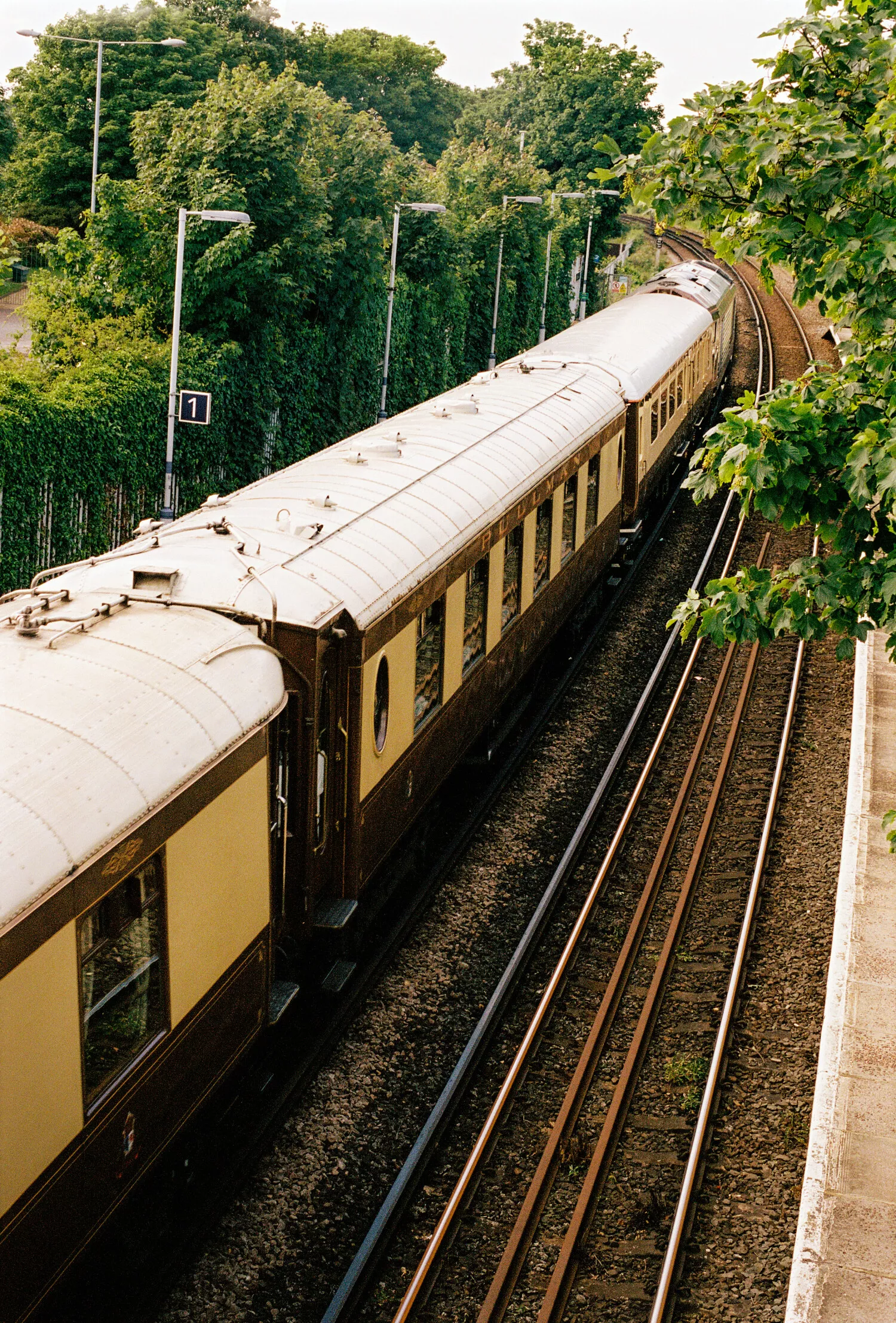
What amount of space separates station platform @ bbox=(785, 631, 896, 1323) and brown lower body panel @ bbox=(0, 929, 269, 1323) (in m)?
3.34

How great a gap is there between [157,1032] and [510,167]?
33.4 metres

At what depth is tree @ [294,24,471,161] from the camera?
7712 cm

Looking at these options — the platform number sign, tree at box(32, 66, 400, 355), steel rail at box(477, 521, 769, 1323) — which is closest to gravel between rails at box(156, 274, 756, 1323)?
steel rail at box(477, 521, 769, 1323)

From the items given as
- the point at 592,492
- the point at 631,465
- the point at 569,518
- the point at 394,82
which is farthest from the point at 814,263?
the point at 394,82

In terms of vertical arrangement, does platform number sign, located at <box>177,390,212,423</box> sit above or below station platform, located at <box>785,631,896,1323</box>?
above

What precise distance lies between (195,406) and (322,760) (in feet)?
34.7

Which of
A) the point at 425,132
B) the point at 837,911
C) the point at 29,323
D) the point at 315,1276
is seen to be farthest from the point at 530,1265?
the point at 425,132

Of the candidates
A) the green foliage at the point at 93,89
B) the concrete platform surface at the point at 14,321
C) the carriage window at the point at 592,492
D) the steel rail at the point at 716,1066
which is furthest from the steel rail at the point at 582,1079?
the green foliage at the point at 93,89

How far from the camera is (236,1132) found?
845 cm

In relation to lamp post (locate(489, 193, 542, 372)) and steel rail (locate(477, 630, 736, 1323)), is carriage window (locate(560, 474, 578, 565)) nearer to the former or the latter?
steel rail (locate(477, 630, 736, 1323))

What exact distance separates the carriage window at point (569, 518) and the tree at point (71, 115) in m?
27.9

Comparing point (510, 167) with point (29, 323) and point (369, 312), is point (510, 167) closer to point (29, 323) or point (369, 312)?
point (369, 312)

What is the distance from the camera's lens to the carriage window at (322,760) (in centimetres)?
839

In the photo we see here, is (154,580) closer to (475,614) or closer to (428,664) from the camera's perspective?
(428,664)
